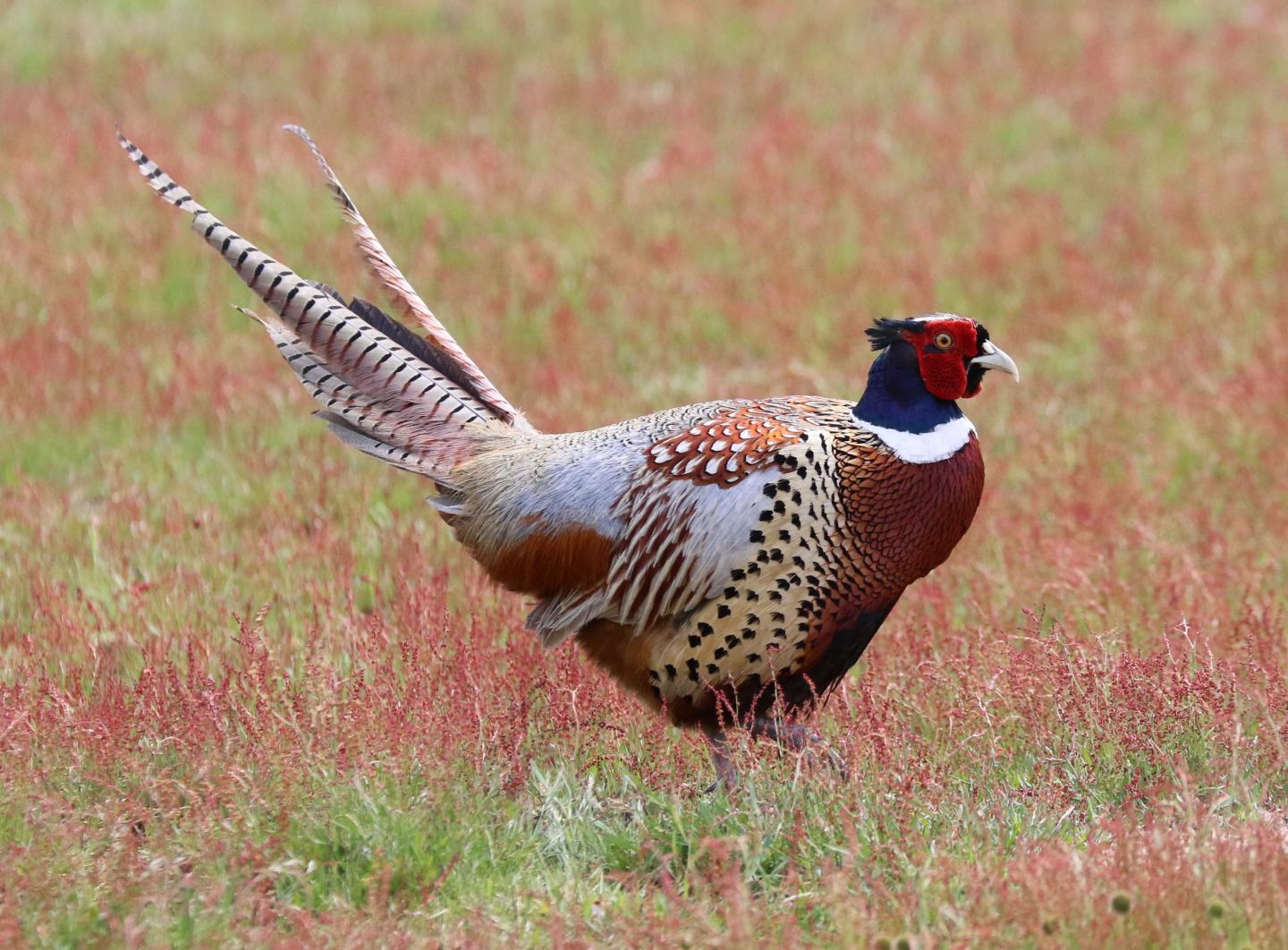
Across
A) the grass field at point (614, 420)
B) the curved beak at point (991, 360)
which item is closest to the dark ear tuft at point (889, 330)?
the curved beak at point (991, 360)

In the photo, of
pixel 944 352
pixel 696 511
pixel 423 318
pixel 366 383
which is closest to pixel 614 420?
pixel 423 318

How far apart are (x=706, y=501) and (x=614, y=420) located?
3.03 m

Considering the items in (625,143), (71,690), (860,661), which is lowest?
(860,661)

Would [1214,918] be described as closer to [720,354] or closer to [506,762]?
[506,762]

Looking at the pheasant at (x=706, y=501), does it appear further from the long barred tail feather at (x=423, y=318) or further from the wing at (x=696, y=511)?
the long barred tail feather at (x=423, y=318)

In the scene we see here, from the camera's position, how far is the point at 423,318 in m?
5.15

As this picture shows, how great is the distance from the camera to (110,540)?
6059 mm

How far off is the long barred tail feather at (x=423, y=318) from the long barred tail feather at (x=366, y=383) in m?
0.11

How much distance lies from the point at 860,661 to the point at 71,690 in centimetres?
236

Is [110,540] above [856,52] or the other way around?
the other way around

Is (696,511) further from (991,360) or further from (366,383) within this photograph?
(366,383)

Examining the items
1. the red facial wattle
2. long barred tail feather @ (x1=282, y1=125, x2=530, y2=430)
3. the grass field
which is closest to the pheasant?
the red facial wattle

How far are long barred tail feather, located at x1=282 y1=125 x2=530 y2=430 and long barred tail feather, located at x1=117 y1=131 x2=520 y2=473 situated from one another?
0.35ft

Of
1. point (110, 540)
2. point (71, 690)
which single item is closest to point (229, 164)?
point (110, 540)
